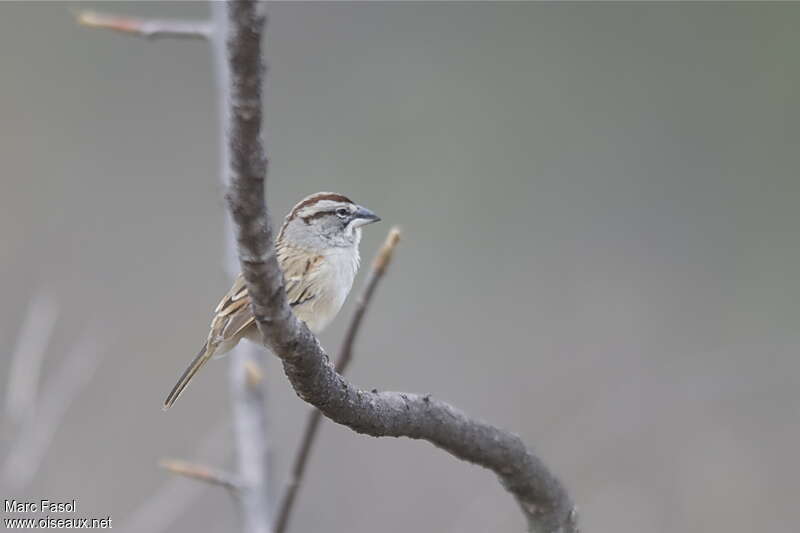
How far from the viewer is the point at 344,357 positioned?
311 centimetres

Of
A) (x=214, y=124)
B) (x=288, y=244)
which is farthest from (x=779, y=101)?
(x=288, y=244)

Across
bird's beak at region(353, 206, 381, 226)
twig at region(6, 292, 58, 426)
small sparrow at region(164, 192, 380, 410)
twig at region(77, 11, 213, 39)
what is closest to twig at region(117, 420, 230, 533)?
twig at region(6, 292, 58, 426)

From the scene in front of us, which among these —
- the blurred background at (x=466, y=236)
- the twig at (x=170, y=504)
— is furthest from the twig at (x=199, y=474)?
the blurred background at (x=466, y=236)

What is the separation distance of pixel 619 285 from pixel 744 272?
101cm

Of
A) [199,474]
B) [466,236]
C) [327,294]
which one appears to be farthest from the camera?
[466,236]

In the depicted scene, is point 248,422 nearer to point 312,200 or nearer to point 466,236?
point 312,200

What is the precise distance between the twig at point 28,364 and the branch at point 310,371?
4.47ft

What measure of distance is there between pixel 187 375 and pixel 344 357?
1.45 ft

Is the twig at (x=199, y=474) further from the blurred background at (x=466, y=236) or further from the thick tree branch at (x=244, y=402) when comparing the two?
the blurred background at (x=466, y=236)

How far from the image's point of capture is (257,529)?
354 centimetres

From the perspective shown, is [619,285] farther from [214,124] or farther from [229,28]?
[229,28]

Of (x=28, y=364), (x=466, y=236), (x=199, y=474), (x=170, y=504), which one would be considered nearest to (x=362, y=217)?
(x=199, y=474)

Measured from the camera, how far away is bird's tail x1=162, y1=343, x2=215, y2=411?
3.15m

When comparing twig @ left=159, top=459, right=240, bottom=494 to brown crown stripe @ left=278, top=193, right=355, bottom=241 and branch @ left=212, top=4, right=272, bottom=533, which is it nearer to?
branch @ left=212, top=4, right=272, bottom=533
